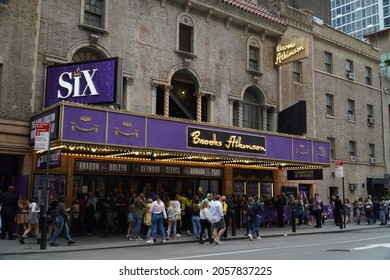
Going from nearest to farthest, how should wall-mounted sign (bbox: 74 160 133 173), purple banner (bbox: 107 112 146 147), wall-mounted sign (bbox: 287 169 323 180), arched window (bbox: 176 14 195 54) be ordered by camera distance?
1. purple banner (bbox: 107 112 146 147)
2. wall-mounted sign (bbox: 74 160 133 173)
3. arched window (bbox: 176 14 195 54)
4. wall-mounted sign (bbox: 287 169 323 180)

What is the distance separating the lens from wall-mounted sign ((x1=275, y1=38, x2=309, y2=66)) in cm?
2603

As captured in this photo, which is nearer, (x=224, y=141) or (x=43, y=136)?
(x=43, y=136)

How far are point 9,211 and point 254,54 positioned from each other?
1733cm

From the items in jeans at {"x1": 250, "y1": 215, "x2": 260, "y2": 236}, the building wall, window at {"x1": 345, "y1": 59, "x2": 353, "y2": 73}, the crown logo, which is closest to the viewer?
the crown logo

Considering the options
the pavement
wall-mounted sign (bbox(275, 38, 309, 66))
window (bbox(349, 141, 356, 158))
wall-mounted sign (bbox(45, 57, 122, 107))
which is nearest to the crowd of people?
the pavement

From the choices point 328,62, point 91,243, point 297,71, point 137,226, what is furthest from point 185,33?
point 328,62

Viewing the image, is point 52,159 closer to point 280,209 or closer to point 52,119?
point 52,119

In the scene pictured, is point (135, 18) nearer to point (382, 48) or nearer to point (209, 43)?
point (209, 43)

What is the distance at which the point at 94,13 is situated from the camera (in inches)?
826

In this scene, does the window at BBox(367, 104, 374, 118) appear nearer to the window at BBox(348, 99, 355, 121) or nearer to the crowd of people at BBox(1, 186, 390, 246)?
the window at BBox(348, 99, 355, 121)

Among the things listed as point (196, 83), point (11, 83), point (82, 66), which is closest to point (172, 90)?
point (196, 83)

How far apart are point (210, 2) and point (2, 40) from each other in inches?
457

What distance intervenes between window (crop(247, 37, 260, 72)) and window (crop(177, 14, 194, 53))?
14.5 ft

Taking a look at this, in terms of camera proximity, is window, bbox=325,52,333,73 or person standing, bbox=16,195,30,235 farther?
window, bbox=325,52,333,73
